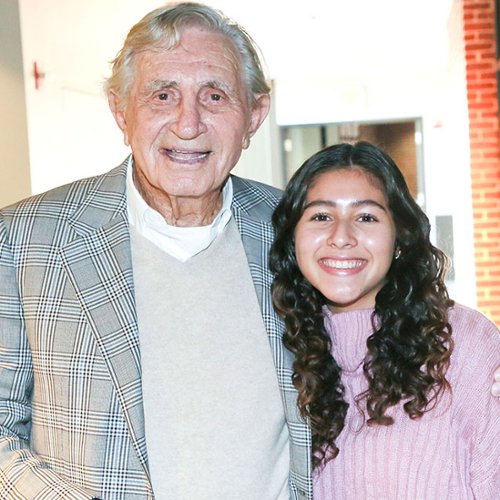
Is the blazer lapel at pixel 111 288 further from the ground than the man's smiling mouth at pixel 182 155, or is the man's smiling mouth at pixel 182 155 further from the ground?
the man's smiling mouth at pixel 182 155

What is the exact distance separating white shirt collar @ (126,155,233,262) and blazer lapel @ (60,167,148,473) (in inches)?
2.1

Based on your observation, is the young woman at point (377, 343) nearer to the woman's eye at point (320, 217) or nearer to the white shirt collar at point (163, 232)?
the woman's eye at point (320, 217)

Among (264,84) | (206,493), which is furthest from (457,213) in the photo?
(206,493)

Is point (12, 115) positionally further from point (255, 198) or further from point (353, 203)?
point (353, 203)

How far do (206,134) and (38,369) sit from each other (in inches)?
27.5

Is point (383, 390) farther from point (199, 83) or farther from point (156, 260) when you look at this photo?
point (199, 83)

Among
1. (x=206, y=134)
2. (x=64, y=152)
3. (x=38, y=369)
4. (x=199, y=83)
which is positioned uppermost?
(x=64, y=152)

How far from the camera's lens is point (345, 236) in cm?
171

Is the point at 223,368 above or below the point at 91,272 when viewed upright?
below

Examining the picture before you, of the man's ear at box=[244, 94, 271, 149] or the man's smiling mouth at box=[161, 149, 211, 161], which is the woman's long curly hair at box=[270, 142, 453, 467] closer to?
the man's ear at box=[244, 94, 271, 149]

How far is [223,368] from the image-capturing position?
170 centimetres

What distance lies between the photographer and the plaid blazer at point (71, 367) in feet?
5.06

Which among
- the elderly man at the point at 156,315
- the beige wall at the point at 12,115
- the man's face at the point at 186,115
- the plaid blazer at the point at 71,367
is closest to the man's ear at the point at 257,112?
the elderly man at the point at 156,315

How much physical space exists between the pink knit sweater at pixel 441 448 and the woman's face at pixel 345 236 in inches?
11.3
